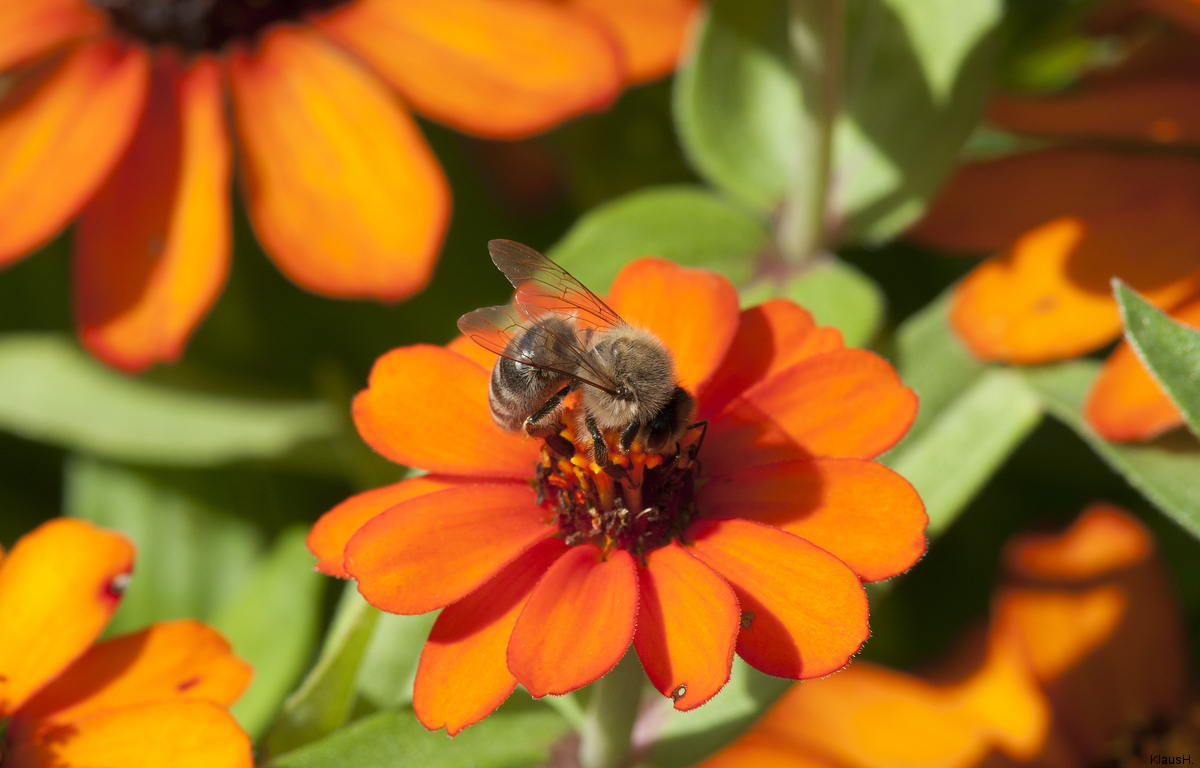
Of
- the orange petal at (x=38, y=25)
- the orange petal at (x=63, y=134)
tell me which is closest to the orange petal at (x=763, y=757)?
the orange petal at (x=63, y=134)

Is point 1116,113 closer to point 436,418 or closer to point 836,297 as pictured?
point 836,297

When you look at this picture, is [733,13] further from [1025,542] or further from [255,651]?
[255,651]

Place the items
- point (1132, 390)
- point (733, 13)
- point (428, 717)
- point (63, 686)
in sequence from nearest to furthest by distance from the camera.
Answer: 1. point (428, 717)
2. point (63, 686)
3. point (1132, 390)
4. point (733, 13)

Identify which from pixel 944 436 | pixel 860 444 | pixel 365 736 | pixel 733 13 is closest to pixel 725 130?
pixel 733 13

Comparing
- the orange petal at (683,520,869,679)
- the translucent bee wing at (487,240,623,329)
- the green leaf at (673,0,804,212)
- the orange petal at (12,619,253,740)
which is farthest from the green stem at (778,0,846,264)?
the orange petal at (12,619,253,740)

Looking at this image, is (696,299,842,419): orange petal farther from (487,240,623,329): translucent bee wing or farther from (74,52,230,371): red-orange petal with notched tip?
(74,52,230,371): red-orange petal with notched tip

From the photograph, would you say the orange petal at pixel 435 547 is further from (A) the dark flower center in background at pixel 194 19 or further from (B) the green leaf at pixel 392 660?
(A) the dark flower center in background at pixel 194 19

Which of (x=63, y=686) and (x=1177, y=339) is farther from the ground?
(x=1177, y=339)
